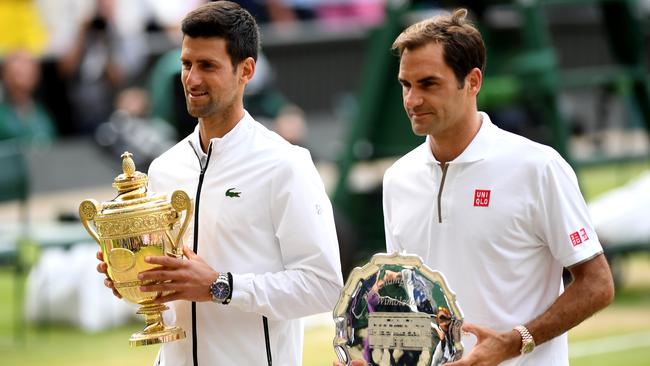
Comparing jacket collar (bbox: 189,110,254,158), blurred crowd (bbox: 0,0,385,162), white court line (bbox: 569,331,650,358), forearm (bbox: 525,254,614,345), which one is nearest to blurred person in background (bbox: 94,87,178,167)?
blurred crowd (bbox: 0,0,385,162)

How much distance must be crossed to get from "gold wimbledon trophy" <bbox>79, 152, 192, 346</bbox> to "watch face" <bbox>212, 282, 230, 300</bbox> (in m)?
0.15

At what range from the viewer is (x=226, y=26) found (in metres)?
4.64

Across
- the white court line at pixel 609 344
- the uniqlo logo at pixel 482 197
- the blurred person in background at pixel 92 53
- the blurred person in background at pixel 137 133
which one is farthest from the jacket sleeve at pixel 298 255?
the blurred person in background at pixel 92 53

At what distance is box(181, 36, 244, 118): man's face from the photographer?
4625mm

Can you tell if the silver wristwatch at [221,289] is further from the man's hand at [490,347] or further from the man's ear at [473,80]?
the man's ear at [473,80]

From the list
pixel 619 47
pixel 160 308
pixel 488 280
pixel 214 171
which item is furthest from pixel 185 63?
pixel 619 47

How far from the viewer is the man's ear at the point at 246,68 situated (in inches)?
186

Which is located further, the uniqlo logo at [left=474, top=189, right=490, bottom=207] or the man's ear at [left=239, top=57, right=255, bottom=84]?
the man's ear at [left=239, top=57, right=255, bottom=84]

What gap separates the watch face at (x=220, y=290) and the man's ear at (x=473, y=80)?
2.94 ft

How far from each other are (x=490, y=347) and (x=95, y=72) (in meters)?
13.4

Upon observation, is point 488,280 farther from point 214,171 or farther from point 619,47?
point 619,47

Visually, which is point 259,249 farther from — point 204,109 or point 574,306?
point 574,306

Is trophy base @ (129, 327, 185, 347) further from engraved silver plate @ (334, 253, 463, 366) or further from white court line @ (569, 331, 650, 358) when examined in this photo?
white court line @ (569, 331, 650, 358)

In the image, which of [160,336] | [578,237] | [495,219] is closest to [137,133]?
[160,336]
